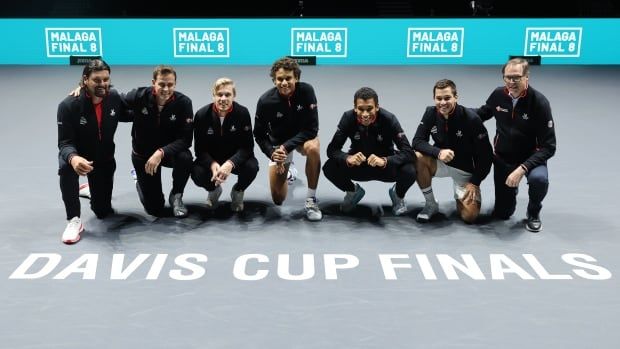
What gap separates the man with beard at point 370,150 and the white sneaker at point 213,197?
0.94 metres

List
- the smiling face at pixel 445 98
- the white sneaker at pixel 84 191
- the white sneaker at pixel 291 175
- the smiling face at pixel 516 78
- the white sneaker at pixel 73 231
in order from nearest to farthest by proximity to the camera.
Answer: the white sneaker at pixel 73 231 → the smiling face at pixel 516 78 → the smiling face at pixel 445 98 → the white sneaker at pixel 84 191 → the white sneaker at pixel 291 175

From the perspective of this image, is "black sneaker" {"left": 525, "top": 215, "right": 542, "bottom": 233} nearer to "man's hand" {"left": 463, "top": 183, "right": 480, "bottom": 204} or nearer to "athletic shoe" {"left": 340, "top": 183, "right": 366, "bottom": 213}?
"man's hand" {"left": 463, "top": 183, "right": 480, "bottom": 204}

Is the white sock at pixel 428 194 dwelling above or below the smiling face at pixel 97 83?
below

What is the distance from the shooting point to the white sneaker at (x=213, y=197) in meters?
6.62

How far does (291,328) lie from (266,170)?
361 centimetres

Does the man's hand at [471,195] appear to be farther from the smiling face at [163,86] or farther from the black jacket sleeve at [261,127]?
the smiling face at [163,86]

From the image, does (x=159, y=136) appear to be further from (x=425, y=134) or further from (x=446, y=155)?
(x=446, y=155)

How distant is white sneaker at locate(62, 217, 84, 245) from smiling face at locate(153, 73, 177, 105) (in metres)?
1.18

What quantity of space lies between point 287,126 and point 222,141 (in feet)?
2.03

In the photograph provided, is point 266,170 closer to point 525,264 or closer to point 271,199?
point 271,199
